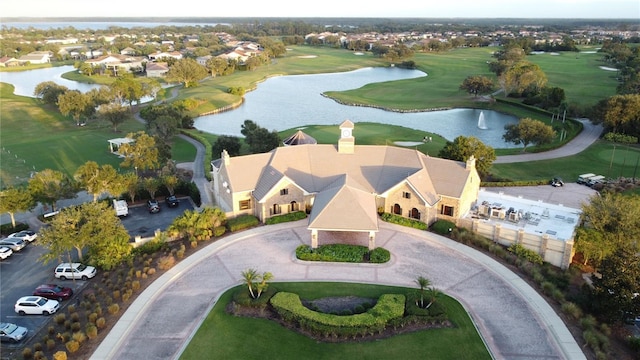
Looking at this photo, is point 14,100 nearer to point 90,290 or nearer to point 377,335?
point 90,290

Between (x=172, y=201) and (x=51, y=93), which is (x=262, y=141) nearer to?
(x=172, y=201)

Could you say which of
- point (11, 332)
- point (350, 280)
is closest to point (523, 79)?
point (350, 280)

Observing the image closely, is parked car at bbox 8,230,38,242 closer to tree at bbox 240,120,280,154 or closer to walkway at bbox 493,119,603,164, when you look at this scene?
tree at bbox 240,120,280,154

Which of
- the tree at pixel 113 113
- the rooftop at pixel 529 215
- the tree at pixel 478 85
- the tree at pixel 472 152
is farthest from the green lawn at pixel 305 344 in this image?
the tree at pixel 478 85

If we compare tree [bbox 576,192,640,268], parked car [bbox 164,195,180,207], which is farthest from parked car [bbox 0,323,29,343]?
tree [bbox 576,192,640,268]

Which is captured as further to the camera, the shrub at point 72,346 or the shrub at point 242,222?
the shrub at point 242,222

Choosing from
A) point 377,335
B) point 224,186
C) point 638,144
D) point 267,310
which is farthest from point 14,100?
point 638,144

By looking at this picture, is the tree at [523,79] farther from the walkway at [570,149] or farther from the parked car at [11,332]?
the parked car at [11,332]
